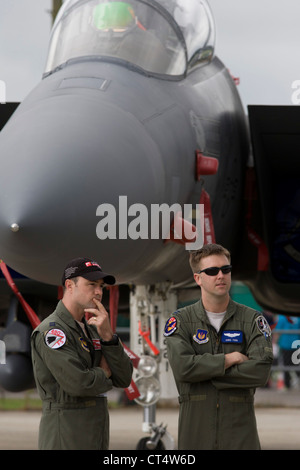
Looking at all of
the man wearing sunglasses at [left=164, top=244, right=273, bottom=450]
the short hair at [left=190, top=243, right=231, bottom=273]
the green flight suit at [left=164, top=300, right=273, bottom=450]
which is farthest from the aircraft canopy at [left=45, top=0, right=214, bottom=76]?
the green flight suit at [left=164, top=300, right=273, bottom=450]

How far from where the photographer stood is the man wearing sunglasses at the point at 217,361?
3355 millimetres

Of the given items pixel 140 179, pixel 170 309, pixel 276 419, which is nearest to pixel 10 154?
pixel 140 179

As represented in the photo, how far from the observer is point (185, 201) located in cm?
488

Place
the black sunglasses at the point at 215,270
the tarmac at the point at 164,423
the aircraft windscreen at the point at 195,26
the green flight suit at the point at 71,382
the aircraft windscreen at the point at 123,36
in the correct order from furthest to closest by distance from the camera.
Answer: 1. the tarmac at the point at 164,423
2. the aircraft windscreen at the point at 195,26
3. the aircraft windscreen at the point at 123,36
4. the black sunglasses at the point at 215,270
5. the green flight suit at the point at 71,382

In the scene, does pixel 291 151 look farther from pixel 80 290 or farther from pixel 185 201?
pixel 80 290

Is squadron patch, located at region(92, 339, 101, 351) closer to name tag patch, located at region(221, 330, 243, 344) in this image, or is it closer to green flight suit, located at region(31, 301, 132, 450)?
green flight suit, located at region(31, 301, 132, 450)

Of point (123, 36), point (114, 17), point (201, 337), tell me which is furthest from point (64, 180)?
point (114, 17)

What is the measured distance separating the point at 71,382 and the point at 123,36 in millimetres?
2580

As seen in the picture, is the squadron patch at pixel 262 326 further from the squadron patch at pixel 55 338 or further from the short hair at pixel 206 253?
the squadron patch at pixel 55 338

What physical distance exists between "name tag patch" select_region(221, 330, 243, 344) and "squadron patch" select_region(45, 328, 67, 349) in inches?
25.2

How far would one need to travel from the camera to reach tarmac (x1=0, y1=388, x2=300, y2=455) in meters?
9.22

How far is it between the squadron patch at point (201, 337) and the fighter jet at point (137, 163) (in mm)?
767

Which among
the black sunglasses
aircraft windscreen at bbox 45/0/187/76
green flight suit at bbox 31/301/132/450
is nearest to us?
green flight suit at bbox 31/301/132/450

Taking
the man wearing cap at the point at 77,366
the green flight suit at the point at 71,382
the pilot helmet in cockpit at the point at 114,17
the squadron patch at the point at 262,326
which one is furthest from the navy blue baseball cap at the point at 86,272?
the pilot helmet in cockpit at the point at 114,17
